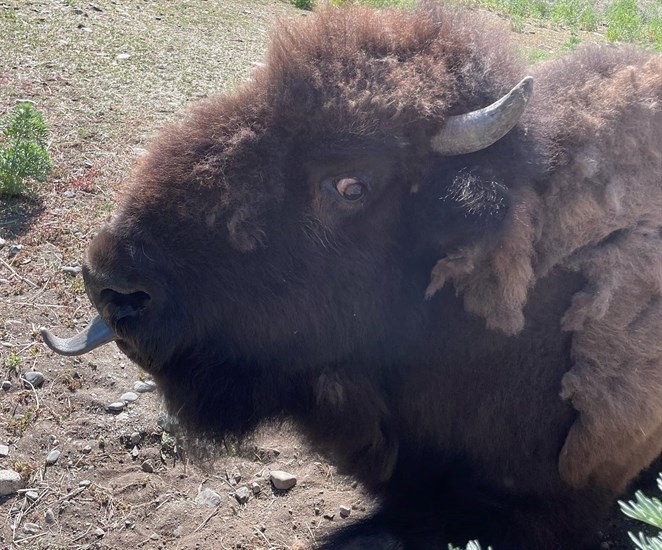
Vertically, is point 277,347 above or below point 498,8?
above

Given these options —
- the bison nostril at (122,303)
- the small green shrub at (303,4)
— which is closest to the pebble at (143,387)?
the bison nostril at (122,303)

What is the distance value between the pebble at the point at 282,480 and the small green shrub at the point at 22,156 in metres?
2.98

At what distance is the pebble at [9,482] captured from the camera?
148 inches

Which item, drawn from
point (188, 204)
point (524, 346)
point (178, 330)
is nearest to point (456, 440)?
point (524, 346)

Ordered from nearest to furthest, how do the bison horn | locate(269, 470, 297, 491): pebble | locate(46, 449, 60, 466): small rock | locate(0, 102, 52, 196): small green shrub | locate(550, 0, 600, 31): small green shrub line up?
the bison horn < locate(46, 449, 60, 466): small rock < locate(269, 470, 297, 491): pebble < locate(0, 102, 52, 196): small green shrub < locate(550, 0, 600, 31): small green shrub

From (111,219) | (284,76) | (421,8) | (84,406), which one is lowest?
(84,406)

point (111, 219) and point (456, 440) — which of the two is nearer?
point (111, 219)

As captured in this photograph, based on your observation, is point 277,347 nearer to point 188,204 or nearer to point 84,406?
point 188,204

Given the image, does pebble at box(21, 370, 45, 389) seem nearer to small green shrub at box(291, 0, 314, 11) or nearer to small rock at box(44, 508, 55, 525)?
small rock at box(44, 508, 55, 525)

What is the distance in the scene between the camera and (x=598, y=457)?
3.24 m

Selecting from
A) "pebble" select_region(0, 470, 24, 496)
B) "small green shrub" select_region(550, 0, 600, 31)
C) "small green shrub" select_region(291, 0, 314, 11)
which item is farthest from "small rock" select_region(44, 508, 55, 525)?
"small green shrub" select_region(550, 0, 600, 31)

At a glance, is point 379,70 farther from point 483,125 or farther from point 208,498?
point 208,498

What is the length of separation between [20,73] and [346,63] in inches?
222

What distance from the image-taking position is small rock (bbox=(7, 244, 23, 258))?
526 centimetres
